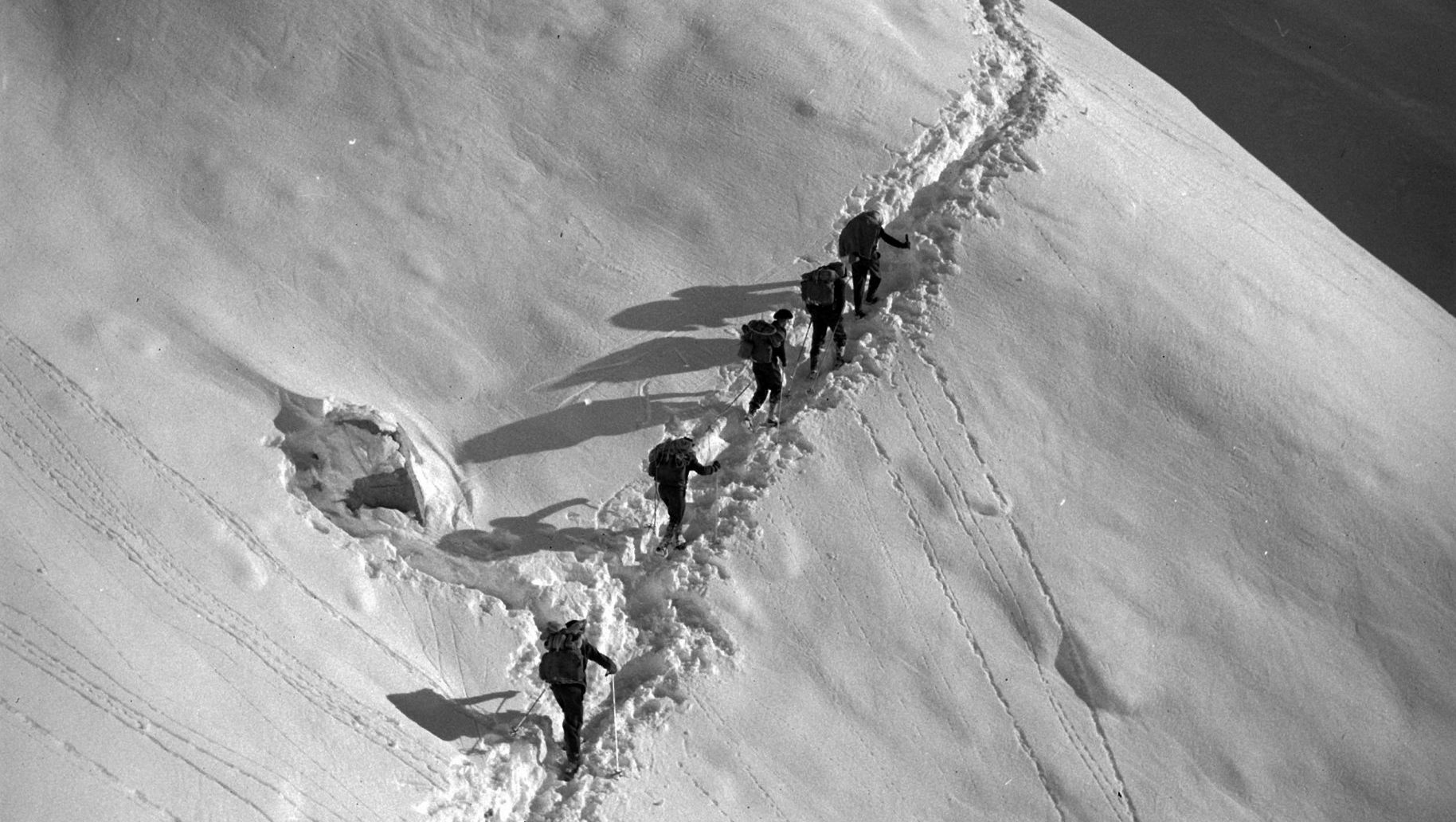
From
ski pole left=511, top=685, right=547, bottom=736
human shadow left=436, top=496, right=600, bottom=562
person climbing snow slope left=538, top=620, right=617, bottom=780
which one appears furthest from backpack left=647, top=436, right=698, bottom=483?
ski pole left=511, top=685, right=547, bottom=736

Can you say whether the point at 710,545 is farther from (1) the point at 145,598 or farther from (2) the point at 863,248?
(1) the point at 145,598

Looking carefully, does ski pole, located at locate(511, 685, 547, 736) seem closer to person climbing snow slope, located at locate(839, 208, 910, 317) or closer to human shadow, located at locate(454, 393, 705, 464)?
human shadow, located at locate(454, 393, 705, 464)

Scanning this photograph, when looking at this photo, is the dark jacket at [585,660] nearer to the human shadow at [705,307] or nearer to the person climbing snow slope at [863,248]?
the human shadow at [705,307]

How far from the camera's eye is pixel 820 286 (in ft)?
42.1

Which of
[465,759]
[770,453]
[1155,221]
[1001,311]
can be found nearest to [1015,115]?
[1155,221]

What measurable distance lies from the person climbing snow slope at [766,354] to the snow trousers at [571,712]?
3.90 m

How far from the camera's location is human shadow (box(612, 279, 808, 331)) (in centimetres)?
1428

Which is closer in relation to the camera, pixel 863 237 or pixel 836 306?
pixel 836 306

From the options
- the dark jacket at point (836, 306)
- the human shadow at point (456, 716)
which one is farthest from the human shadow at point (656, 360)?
the human shadow at point (456, 716)

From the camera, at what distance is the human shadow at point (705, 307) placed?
46.9 ft

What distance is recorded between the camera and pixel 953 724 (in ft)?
38.3

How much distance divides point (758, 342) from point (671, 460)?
1.79 m

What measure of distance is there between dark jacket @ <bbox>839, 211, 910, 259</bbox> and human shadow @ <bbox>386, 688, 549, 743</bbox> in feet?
20.2

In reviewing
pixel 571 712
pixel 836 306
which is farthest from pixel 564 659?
pixel 836 306
